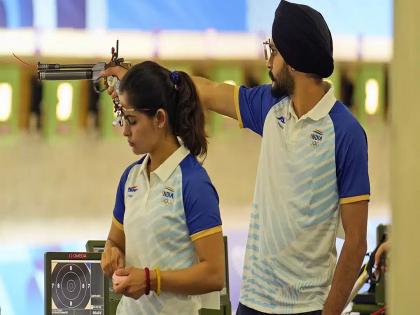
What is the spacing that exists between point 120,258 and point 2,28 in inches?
124

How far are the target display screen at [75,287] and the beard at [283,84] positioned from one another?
1521 millimetres

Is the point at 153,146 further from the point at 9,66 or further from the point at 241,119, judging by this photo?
the point at 9,66

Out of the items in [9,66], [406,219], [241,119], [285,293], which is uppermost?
[9,66]

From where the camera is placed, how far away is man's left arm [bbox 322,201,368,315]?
2072 mm

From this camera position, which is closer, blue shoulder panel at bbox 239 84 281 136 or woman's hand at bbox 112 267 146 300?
woman's hand at bbox 112 267 146 300

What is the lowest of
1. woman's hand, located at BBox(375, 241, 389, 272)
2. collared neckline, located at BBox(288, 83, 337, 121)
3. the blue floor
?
the blue floor

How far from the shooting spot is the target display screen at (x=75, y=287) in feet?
11.7

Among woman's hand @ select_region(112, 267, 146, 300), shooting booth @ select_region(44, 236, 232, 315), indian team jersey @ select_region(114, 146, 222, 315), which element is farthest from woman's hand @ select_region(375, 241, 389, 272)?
woman's hand @ select_region(112, 267, 146, 300)

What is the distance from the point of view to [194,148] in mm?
2068

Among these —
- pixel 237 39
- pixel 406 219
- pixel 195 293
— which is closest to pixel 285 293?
pixel 195 293

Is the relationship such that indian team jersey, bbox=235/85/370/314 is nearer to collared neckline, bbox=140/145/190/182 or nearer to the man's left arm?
the man's left arm

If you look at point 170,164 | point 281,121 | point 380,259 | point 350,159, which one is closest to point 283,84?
point 281,121

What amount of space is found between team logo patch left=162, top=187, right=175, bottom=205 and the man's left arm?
40 cm

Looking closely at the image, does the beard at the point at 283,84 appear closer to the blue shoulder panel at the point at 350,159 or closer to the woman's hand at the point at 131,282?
the blue shoulder panel at the point at 350,159
